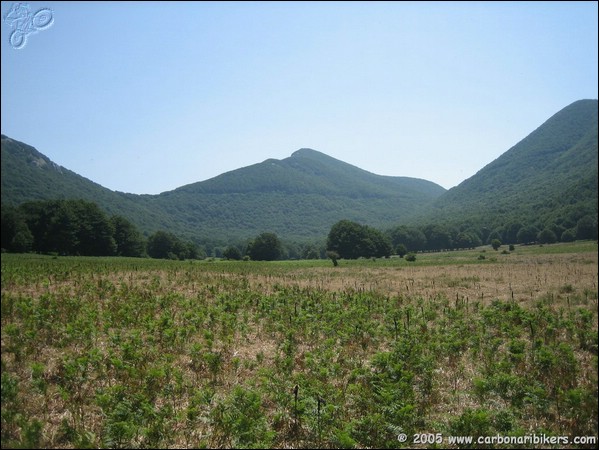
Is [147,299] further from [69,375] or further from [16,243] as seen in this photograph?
[16,243]

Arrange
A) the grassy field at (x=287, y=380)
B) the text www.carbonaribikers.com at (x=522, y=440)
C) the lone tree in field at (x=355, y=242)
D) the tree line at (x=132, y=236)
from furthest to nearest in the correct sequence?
the lone tree in field at (x=355, y=242) < the tree line at (x=132, y=236) < the grassy field at (x=287, y=380) < the text www.carbonaribikers.com at (x=522, y=440)

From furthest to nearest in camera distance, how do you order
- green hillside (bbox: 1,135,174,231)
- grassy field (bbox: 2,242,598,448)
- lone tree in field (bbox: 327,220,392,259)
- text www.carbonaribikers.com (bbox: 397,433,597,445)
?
green hillside (bbox: 1,135,174,231) → lone tree in field (bbox: 327,220,392,259) → grassy field (bbox: 2,242,598,448) → text www.carbonaribikers.com (bbox: 397,433,597,445)

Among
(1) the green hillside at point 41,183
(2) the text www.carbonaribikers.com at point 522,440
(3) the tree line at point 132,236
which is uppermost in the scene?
(1) the green hillside at point 41,183

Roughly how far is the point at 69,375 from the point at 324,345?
246 inches

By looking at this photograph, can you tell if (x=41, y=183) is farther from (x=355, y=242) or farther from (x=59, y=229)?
(x=355, y=242)

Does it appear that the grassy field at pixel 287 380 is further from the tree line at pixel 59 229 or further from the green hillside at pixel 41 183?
the green hillside at pixel 41 183

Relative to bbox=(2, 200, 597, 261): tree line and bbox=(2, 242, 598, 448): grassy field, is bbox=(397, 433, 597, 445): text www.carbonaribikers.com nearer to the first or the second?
bbox=(2, 242, 598, 448): grassy field

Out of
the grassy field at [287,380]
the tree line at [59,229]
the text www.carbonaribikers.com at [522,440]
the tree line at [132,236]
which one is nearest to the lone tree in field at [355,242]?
the tree line at [132,236]

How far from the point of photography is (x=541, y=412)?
5.72 m

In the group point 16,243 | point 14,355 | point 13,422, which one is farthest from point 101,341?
point 16,243

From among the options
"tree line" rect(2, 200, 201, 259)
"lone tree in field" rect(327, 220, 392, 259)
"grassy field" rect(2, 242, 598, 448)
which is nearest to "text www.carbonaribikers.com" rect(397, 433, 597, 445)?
"grassy field" rect(2, 242, 598, 448)

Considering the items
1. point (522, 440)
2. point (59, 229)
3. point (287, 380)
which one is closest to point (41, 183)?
point (59, 229)

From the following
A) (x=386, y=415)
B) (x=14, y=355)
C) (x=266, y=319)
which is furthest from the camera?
(x=266, y=319)

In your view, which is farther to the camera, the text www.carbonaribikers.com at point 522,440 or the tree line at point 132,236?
the tree line at point 132,236
